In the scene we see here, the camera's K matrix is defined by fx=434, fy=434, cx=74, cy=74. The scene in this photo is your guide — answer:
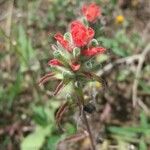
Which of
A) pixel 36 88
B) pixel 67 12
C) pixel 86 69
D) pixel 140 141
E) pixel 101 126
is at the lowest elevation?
pixel 140 141

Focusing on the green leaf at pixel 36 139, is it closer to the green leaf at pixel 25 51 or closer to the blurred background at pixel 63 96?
the blurred background at pixel 63 96

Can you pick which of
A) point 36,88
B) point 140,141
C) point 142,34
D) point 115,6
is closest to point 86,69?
point 140,141

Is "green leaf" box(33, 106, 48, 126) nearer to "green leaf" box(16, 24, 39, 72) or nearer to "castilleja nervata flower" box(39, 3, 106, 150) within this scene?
"green leaf" box(16, 24, 39, 72)

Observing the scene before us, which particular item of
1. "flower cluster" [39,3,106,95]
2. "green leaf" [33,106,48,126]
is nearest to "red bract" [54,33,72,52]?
"flower cluster" [39,3,106,95]

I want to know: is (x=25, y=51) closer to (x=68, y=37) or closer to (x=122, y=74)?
(x=122, y=74)

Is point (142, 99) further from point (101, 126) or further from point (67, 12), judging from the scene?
point (67, 12)

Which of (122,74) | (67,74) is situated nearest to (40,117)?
(122,74)

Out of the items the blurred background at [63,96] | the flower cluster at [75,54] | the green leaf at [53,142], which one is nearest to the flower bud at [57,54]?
the flower cluster at [75,54]

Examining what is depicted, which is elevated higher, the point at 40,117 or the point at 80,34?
the point at 80,34
